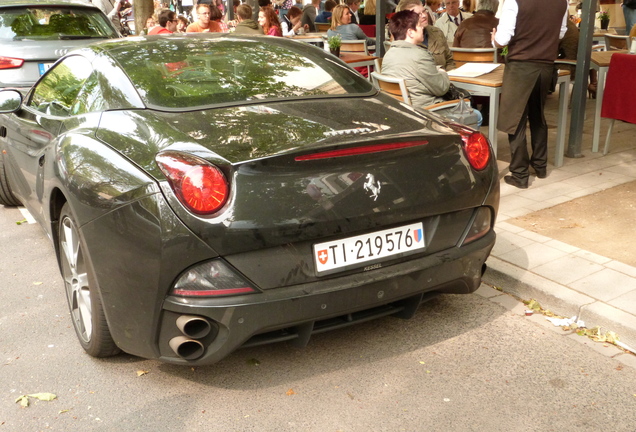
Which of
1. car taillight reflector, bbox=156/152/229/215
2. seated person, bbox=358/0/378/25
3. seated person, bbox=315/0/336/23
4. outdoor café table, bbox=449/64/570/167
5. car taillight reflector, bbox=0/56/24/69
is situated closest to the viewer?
car taillight reflector, bbox=156/152/229/215

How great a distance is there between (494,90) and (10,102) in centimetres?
388

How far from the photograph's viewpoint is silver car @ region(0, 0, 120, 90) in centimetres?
820

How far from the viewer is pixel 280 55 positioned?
13.4ft

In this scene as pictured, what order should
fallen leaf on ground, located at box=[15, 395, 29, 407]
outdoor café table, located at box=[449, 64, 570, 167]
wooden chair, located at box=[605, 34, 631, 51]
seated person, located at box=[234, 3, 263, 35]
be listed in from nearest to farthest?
fallen leaf on ground, located at box=[15, 395, 29, 407] < outdoor café table, located at box=[449, 64, 570, 167] < wooden chair, located at box=[605, 34, 631, 51] < seated person, located at box=[234, 3, 263, 35]

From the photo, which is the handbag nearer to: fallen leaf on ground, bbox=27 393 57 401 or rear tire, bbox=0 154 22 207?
rear tire, bbox=0 154 22 207

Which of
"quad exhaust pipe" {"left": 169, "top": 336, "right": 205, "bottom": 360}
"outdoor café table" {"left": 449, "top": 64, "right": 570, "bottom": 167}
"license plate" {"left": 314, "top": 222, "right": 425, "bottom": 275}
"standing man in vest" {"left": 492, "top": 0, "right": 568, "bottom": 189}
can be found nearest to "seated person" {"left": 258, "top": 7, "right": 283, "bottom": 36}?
"outdoor café table" {"left": 449, "top": 64, "right": 570, "bottom": 167}

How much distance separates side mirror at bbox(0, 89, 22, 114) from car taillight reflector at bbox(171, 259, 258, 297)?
242 centimetres

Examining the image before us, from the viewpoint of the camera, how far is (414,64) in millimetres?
5934

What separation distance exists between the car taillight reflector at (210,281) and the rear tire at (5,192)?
12.4 ft

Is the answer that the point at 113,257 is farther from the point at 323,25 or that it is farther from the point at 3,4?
the point at 323,25

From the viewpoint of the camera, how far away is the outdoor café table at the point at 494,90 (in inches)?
250

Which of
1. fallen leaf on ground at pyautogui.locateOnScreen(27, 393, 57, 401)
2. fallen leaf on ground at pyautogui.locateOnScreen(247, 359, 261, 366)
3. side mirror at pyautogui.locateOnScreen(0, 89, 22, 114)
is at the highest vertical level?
side mirror at pyautogui.locateOnScreen(0, 89, 22, 114)

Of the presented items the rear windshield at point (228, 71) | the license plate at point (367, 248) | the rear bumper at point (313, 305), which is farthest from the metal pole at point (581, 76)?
the license plate at point (367, 248)

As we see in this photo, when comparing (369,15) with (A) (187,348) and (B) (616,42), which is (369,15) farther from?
(A) (187,348)
